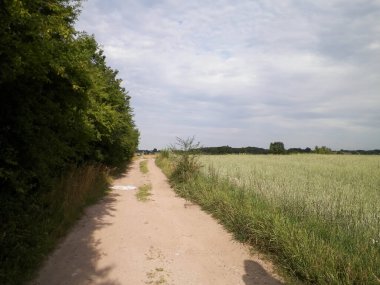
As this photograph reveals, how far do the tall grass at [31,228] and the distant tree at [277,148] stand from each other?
5481cm

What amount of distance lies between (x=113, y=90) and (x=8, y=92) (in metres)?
14.8

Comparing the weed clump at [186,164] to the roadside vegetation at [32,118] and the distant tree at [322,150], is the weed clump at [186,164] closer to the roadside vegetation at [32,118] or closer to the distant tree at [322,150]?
the roadside vegetation at [32,118]

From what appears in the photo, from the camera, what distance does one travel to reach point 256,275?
572 cm

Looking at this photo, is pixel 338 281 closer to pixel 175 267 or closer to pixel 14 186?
pixel 175 267

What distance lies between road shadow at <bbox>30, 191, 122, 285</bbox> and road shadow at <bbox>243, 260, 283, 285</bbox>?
2.07 meters

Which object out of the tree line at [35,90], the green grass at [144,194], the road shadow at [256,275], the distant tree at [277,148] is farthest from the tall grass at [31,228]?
the distant tree at [277,148]

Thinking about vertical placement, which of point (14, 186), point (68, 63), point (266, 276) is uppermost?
point (68, 63)

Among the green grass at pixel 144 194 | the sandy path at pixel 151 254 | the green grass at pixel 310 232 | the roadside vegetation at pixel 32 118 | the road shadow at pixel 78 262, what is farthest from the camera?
the green grass at pixel 144 194

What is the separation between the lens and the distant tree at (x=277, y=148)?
61.3m

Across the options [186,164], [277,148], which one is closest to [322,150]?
[277,148]

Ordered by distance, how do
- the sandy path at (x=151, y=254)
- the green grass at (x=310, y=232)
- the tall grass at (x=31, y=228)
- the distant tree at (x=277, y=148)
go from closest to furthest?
the green grass at (x=310, y=232), the tall grass at (x=31, y=228), the sandy path at (x=151, y=254), the distant tree at (x=277, y=148)

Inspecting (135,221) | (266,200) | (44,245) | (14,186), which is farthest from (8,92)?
(266,200)

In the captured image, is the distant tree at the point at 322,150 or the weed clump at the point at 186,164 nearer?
the weed clump at the point at 186,164

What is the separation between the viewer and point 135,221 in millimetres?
9180
